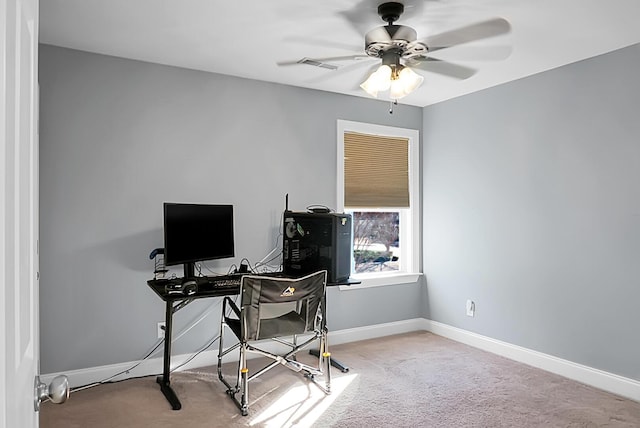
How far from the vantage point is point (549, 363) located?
3.76m

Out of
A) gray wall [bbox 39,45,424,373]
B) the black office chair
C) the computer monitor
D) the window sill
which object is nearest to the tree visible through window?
the window sill

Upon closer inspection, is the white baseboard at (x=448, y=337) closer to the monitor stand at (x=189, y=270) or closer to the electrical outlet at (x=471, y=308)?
the electrical outlet at (x=471, y=308)

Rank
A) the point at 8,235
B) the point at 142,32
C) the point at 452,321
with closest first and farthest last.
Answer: the point at 8,235, the point at 142,32, the point at 452,321

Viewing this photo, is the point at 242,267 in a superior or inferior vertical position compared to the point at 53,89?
inferior

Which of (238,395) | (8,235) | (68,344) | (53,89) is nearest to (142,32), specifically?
(53,89)

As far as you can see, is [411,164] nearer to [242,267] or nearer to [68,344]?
[242,267]

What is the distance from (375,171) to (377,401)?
7.91 ft

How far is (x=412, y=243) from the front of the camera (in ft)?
16.5

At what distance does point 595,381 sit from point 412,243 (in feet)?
6.98

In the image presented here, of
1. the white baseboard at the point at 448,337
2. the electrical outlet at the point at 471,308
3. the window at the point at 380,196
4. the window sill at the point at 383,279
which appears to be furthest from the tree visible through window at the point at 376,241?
the electrical outlet at the point at 471,308

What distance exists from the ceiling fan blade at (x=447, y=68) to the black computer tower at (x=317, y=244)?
137cm

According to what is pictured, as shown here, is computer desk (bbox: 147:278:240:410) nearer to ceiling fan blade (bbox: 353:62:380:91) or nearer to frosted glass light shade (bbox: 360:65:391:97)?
frosted glass light shade (bbox: 360:65:391:97)

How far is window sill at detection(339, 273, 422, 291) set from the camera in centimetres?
461

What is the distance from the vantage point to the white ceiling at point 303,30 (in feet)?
8.63
